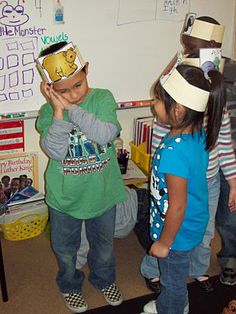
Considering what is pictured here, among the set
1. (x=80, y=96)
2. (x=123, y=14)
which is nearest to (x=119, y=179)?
(x=80, y=96)

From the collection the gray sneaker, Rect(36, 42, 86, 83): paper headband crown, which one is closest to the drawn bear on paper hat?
Rect(36, 42, 86, 83): paper headband crown

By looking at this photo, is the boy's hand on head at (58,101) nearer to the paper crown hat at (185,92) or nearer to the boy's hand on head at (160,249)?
the paper crown hat at (185,92)

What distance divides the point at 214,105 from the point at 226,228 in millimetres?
872

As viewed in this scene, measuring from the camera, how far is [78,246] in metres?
1.94

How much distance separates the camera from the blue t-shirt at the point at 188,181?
4.63ft

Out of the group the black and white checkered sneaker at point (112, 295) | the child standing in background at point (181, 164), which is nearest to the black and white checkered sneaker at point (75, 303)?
the black and white checkered sneaker at point (112, 295)

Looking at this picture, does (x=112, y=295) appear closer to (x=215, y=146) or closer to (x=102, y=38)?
(x=215, y=146)

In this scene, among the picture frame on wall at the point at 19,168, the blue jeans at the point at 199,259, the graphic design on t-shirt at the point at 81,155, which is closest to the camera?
the graphic design on t-shirt at the point at 81,155

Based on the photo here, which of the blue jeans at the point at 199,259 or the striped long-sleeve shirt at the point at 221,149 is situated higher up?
the striped long-sleeve shirt at the point at 221,149

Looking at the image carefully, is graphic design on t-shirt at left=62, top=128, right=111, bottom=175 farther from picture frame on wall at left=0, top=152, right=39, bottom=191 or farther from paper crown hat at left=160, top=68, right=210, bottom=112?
picture frame on wall at left=0, top=152, right=39, bottom=191

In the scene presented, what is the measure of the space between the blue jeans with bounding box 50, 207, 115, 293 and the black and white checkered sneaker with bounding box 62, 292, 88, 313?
25 mm

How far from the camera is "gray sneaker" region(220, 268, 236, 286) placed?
219cm

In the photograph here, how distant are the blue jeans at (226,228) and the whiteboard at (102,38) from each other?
0.78 metres

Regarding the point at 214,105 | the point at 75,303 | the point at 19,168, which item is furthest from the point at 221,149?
the point at 19,168
